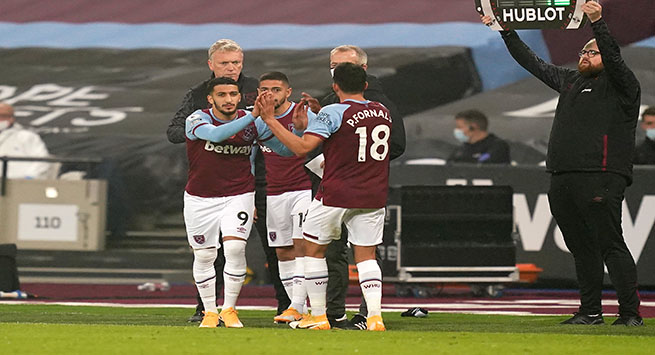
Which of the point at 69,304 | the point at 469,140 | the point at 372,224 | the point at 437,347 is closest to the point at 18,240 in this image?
the point at 69,304

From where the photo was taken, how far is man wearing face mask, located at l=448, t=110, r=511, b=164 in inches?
555

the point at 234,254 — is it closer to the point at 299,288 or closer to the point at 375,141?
the point at 299,288

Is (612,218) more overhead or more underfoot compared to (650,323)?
more overhead

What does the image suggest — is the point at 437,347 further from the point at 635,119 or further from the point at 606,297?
the point at 606,297

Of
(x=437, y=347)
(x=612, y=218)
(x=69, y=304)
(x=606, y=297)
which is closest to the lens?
(x=437, y=347)

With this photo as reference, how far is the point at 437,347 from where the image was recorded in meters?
6.61

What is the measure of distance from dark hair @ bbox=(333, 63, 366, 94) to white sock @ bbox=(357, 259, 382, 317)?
1.09 meters

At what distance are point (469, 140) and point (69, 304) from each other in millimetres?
5177

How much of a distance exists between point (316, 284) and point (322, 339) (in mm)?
984

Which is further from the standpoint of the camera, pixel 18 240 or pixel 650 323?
pixel 18 240

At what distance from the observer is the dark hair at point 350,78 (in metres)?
7.90

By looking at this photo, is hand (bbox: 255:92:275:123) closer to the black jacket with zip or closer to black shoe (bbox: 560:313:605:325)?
the black jacket with zip

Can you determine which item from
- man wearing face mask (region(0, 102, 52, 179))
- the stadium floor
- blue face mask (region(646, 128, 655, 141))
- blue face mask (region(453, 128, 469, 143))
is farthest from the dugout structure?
man wearing face mask (region(0, 102, 52, 179))

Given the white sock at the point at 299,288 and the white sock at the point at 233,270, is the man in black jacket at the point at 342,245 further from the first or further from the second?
the white sock at the point at 233,270
